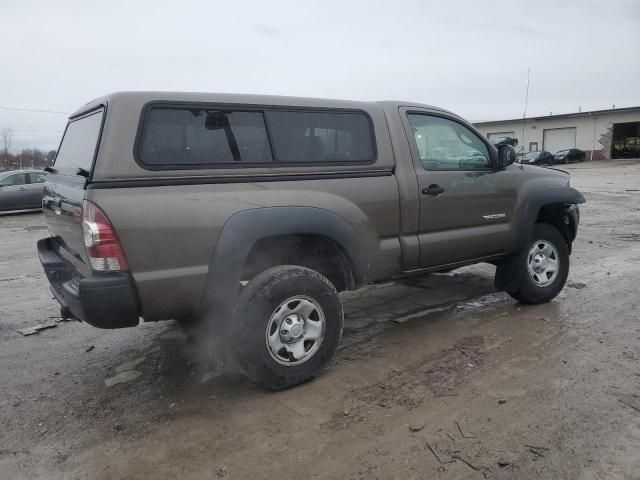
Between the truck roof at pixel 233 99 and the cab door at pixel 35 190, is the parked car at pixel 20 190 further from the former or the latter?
the truck roof at pixel 233 99

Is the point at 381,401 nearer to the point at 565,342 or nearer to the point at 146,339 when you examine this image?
the point at 565,342

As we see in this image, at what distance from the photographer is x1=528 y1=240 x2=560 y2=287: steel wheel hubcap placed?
16.8 ft

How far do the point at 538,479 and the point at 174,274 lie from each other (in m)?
2.31

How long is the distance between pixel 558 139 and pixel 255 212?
161 feet

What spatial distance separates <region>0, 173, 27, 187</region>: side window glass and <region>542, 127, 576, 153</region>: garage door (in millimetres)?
43646

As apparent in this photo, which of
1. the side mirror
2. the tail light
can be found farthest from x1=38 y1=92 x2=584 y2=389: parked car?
the side mirror

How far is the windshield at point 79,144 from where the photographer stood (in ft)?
10.6

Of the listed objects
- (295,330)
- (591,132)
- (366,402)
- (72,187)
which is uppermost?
(591,132)

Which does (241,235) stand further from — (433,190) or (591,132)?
(591,132)

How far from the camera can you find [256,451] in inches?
111

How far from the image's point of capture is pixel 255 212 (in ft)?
10.9

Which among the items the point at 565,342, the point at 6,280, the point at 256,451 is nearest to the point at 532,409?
the point at 565,342

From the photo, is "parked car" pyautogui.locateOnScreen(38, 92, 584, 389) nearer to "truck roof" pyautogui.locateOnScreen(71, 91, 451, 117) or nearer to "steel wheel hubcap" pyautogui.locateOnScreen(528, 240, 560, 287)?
"truck roof" pyautogui.locateOnScreen(71, 91, 451, 117)

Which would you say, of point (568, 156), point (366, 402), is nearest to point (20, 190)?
point (366, 402)
